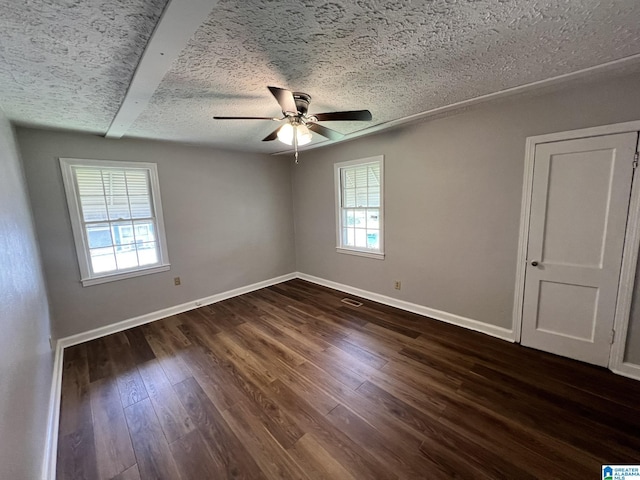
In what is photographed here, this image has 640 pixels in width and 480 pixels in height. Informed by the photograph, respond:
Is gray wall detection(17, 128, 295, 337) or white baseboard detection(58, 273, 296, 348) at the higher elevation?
gray wall detection(17, 128, 295, 337)

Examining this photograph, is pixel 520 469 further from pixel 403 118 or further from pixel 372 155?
pixel 372 155

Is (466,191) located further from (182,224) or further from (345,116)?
(182,224)

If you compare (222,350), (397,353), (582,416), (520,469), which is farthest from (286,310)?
(582,416)

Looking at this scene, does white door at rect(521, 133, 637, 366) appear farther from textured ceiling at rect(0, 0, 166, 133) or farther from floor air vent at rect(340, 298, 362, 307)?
textured ceiling at rect(0, 0, 166, 133)

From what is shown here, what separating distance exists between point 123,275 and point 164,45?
2.97 meters

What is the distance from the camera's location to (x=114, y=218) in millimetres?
3141

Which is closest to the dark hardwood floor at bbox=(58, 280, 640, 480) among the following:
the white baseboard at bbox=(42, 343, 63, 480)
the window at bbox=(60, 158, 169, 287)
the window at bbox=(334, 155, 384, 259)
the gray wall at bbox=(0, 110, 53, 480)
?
the white baseboard at bbox=(42, 343, 63, 480)

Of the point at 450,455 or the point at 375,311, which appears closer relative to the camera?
the point at 450,455

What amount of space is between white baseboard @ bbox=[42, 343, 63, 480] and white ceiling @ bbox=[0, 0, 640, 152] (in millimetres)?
2242

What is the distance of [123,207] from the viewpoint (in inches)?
126

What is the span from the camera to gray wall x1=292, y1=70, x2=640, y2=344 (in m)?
2.15

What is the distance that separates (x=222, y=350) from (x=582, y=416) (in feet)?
9.89

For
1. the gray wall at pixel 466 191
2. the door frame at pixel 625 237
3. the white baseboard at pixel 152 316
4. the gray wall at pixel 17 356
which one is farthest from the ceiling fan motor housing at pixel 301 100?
the white baseboard at pixel 152 316

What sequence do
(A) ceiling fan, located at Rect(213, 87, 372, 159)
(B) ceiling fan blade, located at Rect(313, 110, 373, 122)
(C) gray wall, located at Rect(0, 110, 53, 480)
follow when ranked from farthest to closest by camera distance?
(B) ceiling fan blade, located at Rect(313, 110, 373, 122) → (A) ceiling fan, located at Rect(213, 87, 372, 159) → (C) gray wall, located at Rect(0, 110, 53, 480)
